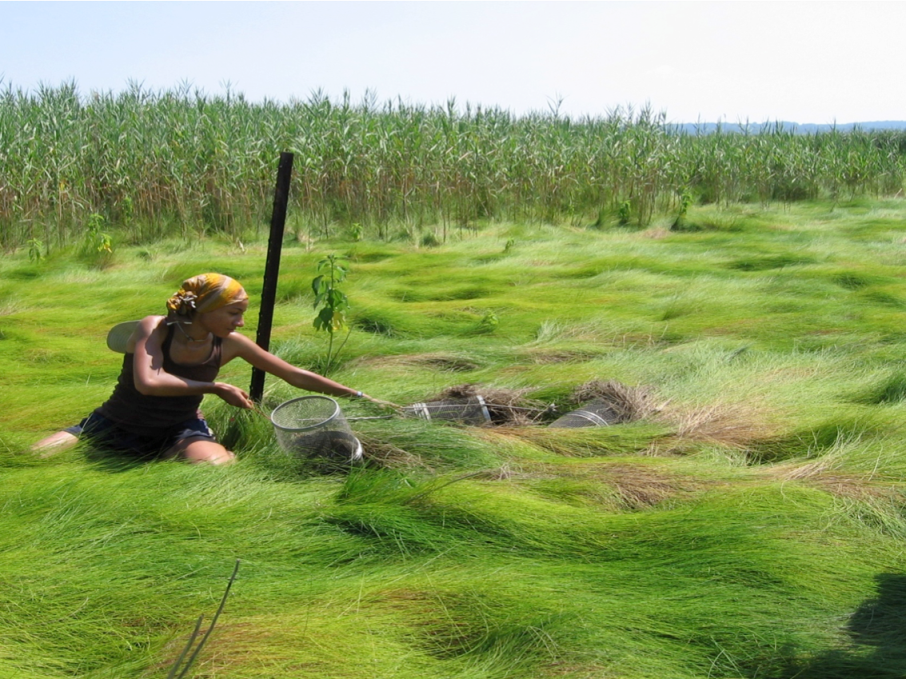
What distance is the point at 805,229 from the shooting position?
10.3 m

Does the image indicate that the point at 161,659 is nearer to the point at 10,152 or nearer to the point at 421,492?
the point at 421,492

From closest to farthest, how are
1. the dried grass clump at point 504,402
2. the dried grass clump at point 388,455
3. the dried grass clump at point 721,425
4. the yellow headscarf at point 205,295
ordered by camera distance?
the dried grass clump at point 388,455, the yellow headscarf at point 205,295, the dried grass clump at point 721,425, the dried grass clump at point 504,402

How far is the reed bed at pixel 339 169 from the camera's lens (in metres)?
10.0

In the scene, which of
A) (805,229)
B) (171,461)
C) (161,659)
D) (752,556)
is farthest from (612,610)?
(805,229)

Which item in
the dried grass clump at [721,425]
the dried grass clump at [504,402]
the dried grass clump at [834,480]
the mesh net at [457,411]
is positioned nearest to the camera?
the dried grass clump at [834,480]

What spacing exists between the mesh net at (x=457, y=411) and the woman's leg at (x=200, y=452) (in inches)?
30.9

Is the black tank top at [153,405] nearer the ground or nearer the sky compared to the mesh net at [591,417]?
nearer the sky

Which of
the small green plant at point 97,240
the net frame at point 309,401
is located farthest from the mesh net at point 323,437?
the small green plant at point 97,240

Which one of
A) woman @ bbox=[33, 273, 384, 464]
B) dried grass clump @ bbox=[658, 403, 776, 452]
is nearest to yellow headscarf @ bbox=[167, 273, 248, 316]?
woman @ bbox=[33, 273, 384, 464]

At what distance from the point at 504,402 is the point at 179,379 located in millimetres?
1411

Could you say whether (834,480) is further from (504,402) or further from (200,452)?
(200,452)

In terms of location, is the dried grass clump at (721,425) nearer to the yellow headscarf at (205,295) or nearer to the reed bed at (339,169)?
the yellow headscarf at (205,295)

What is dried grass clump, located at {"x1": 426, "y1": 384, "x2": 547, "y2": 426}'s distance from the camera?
13.1 feet

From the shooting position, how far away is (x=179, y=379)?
3404mm
